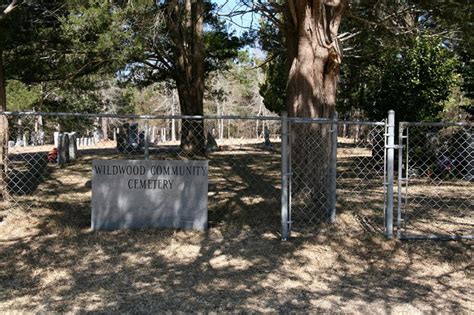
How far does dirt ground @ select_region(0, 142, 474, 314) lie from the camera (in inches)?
172

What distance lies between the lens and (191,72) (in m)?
18.5

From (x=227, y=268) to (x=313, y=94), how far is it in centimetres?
311

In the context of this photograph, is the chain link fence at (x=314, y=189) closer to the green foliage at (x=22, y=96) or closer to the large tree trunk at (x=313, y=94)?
the large tree trunk at (x=313, y=94)

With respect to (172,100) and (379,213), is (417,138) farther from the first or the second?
(172,100)

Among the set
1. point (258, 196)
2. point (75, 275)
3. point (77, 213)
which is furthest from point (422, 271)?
point (77, 213)

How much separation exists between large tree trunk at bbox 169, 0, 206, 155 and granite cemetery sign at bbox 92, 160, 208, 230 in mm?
Result: 10386

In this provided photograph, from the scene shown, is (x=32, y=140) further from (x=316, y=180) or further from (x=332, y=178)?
(x=332, y=178)

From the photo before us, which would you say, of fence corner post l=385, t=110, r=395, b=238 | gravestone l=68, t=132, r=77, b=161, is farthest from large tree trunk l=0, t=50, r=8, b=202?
gravestone l=68, t=132, r=77, b=161

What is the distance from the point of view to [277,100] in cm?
3438

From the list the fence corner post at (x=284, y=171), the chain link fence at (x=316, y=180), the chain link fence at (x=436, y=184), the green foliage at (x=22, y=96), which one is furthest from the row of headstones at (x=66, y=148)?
the fence corner post at (x=284, y=171)

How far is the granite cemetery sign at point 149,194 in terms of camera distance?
6.57 metres

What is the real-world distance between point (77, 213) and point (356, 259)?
415 centimetres

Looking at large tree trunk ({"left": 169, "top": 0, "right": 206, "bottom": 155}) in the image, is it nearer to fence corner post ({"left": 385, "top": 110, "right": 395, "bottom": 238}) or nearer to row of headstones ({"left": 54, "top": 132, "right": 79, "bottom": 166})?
row of headstones ({"left": 54, "top": 132, "right": 79, "bottom": 166})

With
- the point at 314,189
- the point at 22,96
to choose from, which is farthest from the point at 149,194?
the point at 22,96
